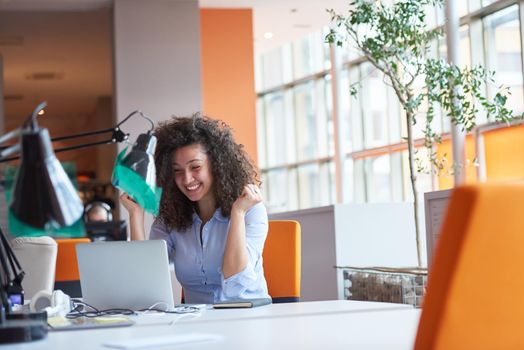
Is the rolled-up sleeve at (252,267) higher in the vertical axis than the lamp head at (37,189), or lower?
lower

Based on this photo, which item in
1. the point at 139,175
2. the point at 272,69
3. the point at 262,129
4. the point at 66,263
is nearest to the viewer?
the point at 139,175

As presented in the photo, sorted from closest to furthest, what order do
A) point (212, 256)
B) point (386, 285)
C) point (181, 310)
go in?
point (181, 310), point (212, 256), point (386, 285)

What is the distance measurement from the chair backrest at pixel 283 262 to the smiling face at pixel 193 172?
0.33m

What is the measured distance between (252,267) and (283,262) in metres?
0.26

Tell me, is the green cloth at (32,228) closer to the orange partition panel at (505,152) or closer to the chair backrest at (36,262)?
the chair backrest at (36,262)

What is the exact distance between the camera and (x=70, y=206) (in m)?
1.58

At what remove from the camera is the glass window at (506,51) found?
29.5 feet

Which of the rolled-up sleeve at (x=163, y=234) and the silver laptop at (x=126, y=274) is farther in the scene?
the rolled-up sleeve at (x=163, y=234)

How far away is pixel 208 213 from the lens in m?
3.51

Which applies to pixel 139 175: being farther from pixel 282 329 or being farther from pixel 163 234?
pixel 163 234

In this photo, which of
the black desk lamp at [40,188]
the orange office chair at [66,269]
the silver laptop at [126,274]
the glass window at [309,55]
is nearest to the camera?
the black desk lamp at [40,188]

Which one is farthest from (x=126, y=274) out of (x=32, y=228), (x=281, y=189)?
(x=281, y=189)

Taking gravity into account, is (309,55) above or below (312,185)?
above

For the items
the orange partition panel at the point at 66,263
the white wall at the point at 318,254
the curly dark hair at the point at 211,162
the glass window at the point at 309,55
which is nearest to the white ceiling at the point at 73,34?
the glass window at the point at 309,55
